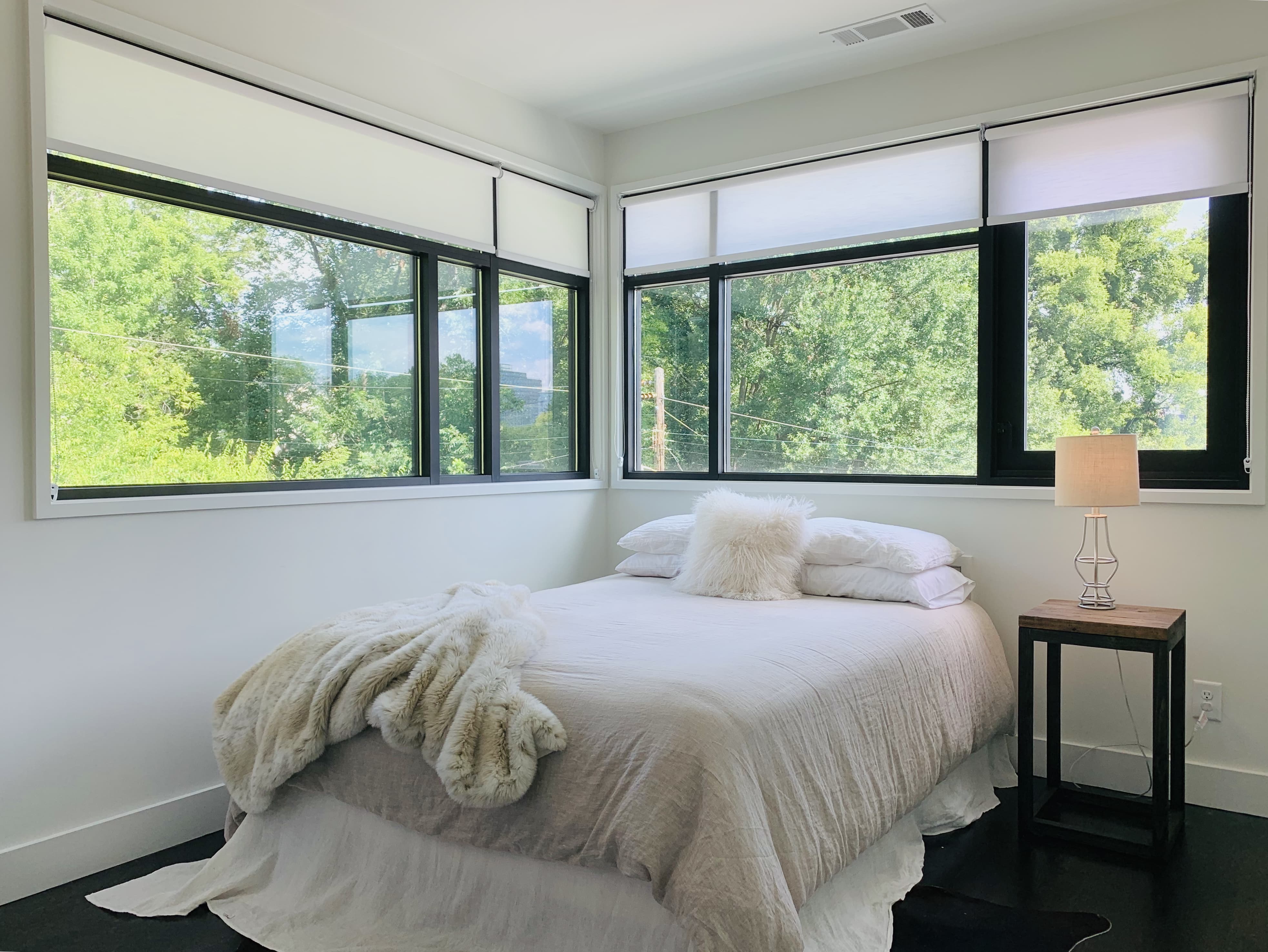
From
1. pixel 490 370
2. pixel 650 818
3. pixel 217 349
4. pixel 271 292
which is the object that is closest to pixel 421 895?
pixel 650 818

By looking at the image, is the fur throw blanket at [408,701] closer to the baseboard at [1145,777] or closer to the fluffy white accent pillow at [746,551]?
the fluffy white accent pillow at [746,551]

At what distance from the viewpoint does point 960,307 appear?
3660 millimetres

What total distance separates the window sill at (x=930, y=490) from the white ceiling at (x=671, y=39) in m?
1.67

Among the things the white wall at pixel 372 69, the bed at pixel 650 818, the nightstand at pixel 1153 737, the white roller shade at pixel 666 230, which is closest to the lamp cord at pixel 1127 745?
the nightstand at pixel 1153 737

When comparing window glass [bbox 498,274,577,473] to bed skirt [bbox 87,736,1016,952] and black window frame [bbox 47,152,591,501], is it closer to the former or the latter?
black window frame [bbox 47,152,591,501]

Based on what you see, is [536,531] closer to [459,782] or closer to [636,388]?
[636,388]

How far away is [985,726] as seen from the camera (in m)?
3.05

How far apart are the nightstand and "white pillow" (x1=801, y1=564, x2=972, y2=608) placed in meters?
0.29

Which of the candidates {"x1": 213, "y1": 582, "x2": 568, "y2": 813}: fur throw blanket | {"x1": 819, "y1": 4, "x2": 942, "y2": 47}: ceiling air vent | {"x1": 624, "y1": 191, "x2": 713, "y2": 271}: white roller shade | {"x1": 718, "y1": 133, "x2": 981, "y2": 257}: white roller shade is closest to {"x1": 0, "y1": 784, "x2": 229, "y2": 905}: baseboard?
{"x1": 213, "y1": 582, "x2": 568, "y2": 813}: fur throw blanket

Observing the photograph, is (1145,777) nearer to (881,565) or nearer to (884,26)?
(881,565)

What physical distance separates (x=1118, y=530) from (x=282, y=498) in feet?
9.61

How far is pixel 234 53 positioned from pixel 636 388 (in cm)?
229

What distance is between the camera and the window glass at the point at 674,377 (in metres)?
4.39

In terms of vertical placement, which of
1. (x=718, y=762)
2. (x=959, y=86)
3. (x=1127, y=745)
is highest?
(x=959, y=86)
